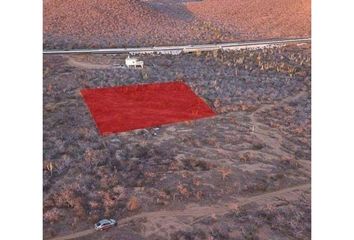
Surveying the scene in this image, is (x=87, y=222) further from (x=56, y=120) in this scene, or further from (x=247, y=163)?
(x=56, y=120)

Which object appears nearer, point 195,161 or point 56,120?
point 195,161

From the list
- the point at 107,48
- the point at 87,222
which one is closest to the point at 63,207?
the point at 87,222

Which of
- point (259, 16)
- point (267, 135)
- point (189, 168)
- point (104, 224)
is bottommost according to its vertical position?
point (104, 224)

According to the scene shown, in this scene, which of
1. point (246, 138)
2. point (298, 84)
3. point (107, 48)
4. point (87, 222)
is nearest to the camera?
point (87, 222)

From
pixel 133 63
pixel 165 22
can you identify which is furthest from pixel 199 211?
pixel 165 22
